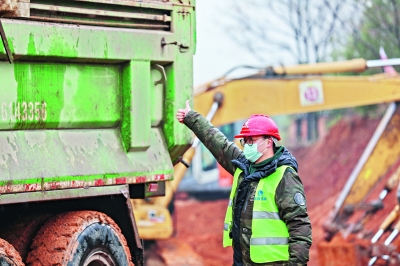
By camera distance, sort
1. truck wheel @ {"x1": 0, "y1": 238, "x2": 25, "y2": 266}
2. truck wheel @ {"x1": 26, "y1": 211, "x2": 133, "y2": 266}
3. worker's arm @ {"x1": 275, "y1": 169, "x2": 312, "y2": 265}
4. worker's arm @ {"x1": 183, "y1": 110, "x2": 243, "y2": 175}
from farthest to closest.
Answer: worker's arm @ {"x1": 183, "y1": 110, "x2": 243, "y2": 175}
truck wheel @ {"x1": 26, "y1": 211, "x2": 133, "y2": 266}
truck wheel @ {"x1": 0, "y1": 238, "x2": 25, "y2": 266}
worker's arm @ {"x1": 275, "y1": 169, "x2": 312, "y2": 265}

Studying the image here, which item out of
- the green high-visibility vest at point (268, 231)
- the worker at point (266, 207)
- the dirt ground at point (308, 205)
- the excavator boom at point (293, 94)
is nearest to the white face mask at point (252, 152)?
the worker at point (266, 207)

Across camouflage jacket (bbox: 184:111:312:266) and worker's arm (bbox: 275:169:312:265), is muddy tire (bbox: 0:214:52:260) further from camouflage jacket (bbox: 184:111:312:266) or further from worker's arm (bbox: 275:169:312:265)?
worker's arm (bbox: 275:169:312:265)

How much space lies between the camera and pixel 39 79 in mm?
5480

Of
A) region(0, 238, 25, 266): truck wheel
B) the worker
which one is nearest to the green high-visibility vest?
the worker

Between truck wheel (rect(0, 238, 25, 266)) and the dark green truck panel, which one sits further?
the dark green truck panel

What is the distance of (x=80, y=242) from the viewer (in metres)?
5.60

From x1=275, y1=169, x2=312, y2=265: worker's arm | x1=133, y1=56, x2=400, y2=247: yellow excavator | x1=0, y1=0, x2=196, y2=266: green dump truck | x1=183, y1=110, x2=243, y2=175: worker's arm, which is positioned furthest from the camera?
x1=133, y1=56, x2=400, y2=247: yellow excavator

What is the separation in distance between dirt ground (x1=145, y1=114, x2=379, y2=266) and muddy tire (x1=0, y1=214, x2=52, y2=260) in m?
6.23

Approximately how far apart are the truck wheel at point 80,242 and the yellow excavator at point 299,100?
5.68m

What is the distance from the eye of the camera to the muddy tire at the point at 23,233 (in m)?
5.51

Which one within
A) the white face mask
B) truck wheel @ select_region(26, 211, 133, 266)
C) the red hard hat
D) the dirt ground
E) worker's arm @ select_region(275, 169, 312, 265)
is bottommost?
the dirt ground

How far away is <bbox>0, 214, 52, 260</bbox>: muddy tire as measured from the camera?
551cm

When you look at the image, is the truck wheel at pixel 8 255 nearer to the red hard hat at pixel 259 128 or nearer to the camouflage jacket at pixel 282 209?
the camouflage jacket at pixel 282 209

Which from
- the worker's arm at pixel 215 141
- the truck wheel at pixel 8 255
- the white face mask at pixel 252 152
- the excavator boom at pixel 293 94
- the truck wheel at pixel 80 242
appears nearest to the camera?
the truck wheel at pixel 8 255
